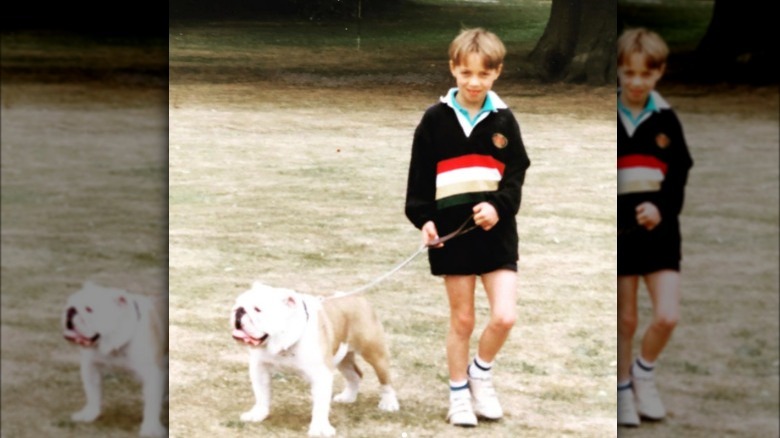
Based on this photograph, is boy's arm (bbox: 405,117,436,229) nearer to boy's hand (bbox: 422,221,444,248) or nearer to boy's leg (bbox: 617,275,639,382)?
boy's hand (bbox: 422,221,444,248)

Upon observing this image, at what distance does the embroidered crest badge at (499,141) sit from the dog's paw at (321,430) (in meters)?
1.26

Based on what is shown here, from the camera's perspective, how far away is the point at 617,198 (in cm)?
471

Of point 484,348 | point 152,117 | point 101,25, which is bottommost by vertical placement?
point 484,348

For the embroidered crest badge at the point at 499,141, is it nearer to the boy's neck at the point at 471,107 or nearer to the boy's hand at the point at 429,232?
the boy's neck at the point at 471,107

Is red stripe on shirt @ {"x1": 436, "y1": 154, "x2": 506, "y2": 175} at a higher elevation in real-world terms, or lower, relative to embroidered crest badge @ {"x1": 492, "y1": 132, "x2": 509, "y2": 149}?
lower

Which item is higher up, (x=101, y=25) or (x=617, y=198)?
(x=101, y=25)

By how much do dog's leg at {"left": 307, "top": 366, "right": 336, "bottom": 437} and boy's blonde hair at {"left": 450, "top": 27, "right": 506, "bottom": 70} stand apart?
1.29m

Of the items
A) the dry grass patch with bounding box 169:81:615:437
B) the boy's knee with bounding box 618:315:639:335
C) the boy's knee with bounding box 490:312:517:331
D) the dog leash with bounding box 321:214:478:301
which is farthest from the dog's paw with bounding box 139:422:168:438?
the boy's knee with bounding box 618:315:639:335

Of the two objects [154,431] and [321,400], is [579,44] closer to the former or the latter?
[321,400]

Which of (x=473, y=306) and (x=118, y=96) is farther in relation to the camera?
(x=118, y=96)

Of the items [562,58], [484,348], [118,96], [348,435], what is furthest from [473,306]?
[118,96]

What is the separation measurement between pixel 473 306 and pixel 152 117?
1.58 metres

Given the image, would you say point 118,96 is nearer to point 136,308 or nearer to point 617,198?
point 136,308

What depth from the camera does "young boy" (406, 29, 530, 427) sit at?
15.6ft
